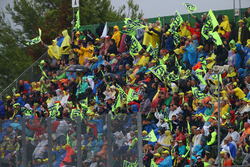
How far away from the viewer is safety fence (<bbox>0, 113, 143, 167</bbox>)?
677 inches

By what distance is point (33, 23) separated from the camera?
5562 cm

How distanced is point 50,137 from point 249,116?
20.8 feet

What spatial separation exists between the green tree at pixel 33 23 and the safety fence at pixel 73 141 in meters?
30.7

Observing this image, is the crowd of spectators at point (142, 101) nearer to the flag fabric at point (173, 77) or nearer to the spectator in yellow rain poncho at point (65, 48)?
the spectator in yellow rain poncho at point (65, 48)

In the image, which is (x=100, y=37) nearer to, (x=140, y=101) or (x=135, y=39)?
(x=135, y=39)

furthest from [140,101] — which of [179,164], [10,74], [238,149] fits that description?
[10,74]

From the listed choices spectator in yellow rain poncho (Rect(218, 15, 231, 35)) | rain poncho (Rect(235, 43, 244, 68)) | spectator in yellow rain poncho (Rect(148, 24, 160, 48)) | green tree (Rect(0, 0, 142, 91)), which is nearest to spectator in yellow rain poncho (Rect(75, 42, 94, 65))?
spectator in yellow rain poncho (Rect(148, 24, 160, 48))

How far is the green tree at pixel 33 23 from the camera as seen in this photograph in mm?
51812

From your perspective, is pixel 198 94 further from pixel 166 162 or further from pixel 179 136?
pixel 166 162

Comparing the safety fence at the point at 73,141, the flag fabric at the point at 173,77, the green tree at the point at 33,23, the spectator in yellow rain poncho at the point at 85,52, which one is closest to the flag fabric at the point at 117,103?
the flag fabric at the point at 173,77

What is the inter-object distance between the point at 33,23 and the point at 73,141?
38.2 metres

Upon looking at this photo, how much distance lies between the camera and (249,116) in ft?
70.5

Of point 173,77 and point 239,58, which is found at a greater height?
point 239,58

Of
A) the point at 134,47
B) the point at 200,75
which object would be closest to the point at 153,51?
the point at 134,47
